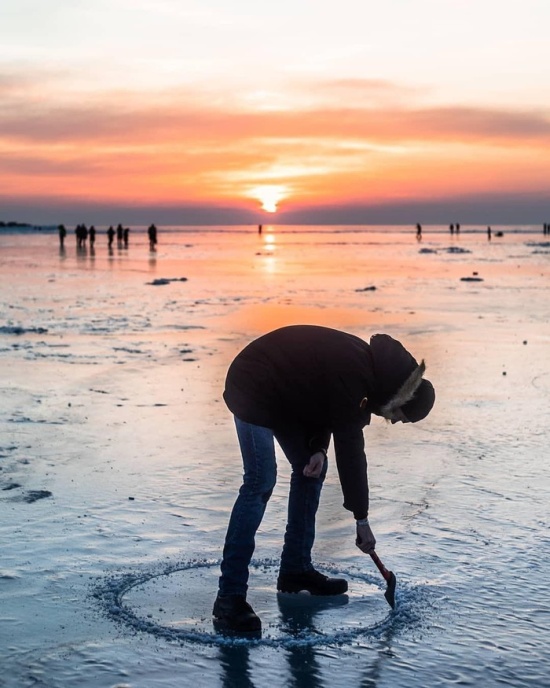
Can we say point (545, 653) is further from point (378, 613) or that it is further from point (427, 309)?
point (427, 309)

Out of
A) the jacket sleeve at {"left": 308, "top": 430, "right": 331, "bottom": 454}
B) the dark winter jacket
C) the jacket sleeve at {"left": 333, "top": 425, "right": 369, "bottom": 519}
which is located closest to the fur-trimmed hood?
the dark winter jacket

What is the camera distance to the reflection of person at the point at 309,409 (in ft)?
13.1

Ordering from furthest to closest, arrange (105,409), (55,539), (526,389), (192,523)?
(526,389) → (105,409) → (192,523) → (55,539)

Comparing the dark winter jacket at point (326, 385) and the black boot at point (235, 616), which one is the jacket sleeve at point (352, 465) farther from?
the black boot at point (235, 616)

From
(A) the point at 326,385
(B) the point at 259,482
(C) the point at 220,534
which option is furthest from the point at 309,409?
(C) the point at 220,534

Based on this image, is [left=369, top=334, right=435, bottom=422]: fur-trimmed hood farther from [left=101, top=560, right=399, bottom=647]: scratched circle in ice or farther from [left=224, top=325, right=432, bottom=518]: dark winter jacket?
[left=101, top=560, right=399, bottom=647]: scratched circle in ice

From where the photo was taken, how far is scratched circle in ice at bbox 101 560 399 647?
13.4ft

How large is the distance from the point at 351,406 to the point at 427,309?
1440cm

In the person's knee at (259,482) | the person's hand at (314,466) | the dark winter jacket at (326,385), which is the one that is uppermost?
the dark winter jacket at (326,385)

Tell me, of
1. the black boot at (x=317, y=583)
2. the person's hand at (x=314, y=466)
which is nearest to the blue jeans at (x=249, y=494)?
the person's hand at (x=314, y=466)

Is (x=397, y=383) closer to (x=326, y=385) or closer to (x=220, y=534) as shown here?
(x=326, y=385)

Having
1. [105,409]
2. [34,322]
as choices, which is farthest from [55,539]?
[34,322]

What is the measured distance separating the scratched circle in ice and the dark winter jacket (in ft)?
1.77

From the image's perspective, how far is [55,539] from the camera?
514 centimetres
